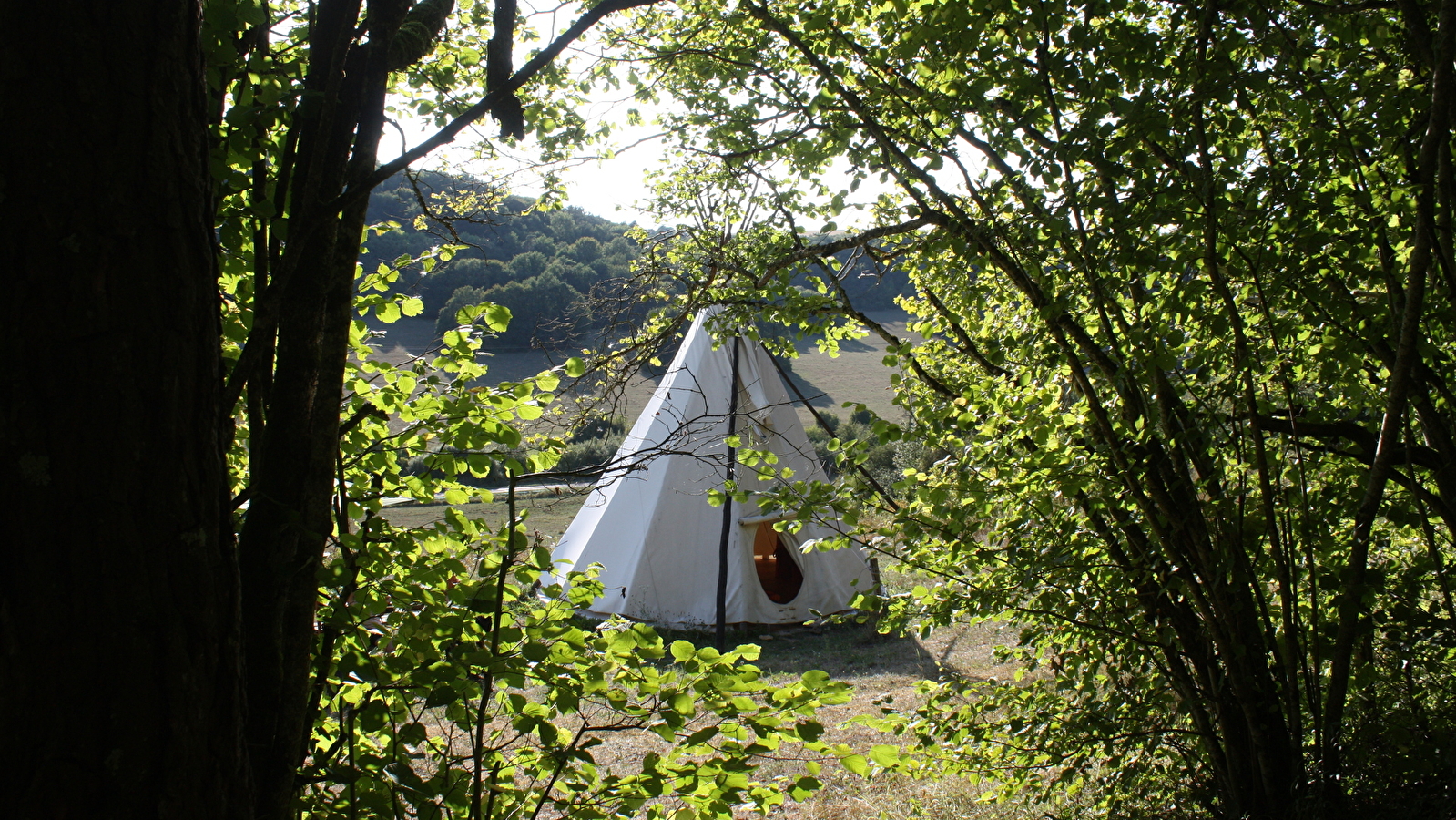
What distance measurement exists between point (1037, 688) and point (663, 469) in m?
5.46

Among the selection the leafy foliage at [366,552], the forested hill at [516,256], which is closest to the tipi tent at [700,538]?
the forested hill at [516,256]

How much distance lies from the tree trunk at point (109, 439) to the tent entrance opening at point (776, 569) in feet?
21.9

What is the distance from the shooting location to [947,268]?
2.56m

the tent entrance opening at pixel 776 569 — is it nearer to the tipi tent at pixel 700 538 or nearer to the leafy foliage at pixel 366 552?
the tipi tent at pixel 700 538

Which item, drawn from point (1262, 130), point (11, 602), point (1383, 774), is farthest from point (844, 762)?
point (1262, 130)

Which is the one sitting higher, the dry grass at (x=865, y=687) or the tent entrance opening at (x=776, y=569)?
the tent entrance opening at (x=776, y=569)

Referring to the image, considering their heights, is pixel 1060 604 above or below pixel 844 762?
above

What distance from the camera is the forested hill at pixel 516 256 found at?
8.53 ft

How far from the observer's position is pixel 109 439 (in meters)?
0.85

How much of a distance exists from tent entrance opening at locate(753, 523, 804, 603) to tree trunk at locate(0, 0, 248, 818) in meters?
6.66

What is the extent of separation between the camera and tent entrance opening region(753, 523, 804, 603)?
8.12 metres

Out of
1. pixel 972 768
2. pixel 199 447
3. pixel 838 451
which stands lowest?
pixel 972 768

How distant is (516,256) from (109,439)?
7936 millimetres

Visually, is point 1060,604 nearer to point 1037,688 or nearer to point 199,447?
point 1037,688
